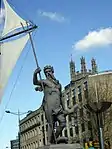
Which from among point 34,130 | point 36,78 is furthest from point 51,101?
point 34,130

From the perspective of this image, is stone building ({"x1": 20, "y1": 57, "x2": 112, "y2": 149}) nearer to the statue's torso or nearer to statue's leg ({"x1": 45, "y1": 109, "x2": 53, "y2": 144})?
the statue's torso

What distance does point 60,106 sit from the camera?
523 inches

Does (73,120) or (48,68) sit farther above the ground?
(73,120)

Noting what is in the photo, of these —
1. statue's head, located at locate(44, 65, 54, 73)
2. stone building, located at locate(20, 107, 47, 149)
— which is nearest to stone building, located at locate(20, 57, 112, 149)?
stone building, located at locate(20, 107, 47, 149)

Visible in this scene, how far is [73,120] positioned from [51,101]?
6066 centimetres

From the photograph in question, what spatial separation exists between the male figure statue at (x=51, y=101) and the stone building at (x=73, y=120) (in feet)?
112

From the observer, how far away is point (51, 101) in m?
13.1

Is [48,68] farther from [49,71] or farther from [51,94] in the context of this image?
[51,94]

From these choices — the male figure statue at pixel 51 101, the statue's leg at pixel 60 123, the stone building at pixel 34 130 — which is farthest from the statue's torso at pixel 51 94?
the stone building at pixel 34 130

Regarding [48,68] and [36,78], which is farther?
[48,68]

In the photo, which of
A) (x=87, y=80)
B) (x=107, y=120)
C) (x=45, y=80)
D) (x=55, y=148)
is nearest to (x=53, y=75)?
(x=45, y=80)

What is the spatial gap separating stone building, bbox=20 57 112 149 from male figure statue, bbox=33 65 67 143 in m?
34.2

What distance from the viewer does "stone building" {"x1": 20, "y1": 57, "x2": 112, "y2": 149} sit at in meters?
56.7

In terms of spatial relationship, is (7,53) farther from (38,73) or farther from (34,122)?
(34,122)
